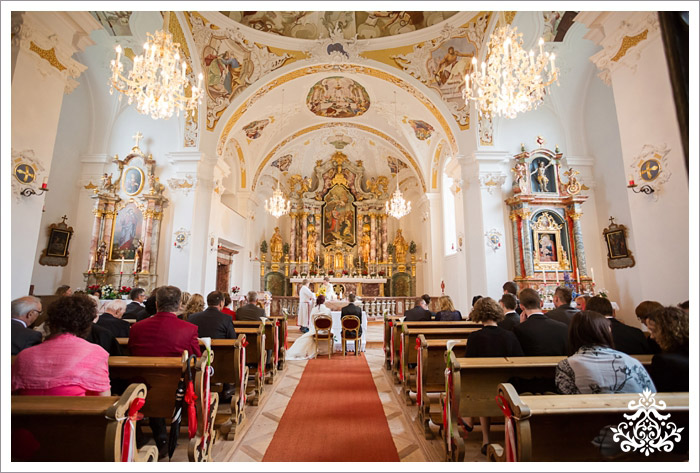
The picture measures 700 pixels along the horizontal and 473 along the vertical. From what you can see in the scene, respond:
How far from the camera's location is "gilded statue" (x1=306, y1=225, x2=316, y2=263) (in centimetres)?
1652

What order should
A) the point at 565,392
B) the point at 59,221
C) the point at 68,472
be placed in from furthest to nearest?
the point at 59,221 → the point at 565,392 → the point at 68,472

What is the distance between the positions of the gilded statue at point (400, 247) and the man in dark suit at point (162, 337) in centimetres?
1390

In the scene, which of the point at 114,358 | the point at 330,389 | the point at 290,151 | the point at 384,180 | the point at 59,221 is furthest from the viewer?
the point at 384,180

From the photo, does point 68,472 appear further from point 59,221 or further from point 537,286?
point 59,221

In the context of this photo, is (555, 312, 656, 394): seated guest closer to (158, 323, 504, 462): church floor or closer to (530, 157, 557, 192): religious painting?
(158, 323, 504, 462): church floor

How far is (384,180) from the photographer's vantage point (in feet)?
54.9

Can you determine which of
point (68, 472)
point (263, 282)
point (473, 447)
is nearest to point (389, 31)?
point (473, 447)

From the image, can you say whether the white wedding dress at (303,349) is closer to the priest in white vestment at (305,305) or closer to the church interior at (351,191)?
the church interior at (351,191)

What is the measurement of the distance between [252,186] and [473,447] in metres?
12.5

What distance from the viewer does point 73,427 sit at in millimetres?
1497

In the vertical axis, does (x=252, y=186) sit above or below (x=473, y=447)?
above

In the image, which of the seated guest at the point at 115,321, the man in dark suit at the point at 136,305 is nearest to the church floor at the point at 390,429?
the seated guest at the point at 115,321

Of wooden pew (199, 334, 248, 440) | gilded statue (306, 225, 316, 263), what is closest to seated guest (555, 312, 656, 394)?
wooden pew (199, 334, 248, 440)

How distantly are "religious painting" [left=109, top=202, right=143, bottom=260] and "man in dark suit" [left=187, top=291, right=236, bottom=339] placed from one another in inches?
268
